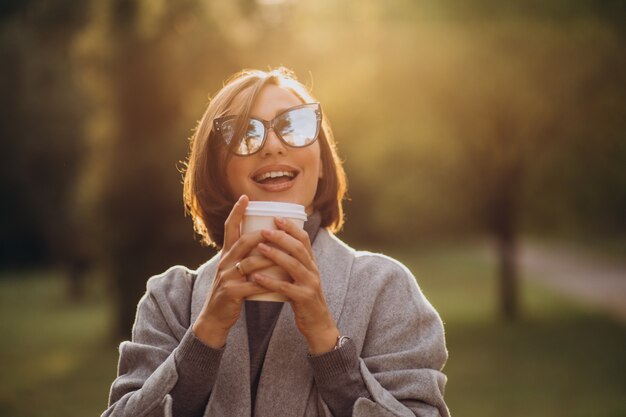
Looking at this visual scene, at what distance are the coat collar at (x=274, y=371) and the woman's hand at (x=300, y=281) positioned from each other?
0.26 m

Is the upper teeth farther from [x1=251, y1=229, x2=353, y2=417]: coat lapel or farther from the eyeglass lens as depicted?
[x1=251, y1=229, x2=353, y2=417]: coat lapel

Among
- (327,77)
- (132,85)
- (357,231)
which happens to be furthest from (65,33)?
(357,231)

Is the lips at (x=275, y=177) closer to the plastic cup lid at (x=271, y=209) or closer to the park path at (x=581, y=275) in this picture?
the plastic cup lid at (x=271, y=209)

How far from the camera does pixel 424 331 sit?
2.68 meters

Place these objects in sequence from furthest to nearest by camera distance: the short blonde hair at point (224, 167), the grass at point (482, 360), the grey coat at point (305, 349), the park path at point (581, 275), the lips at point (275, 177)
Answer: the park path at point (581, 275) → the grass at point (482, 360) → the short blonde hair at point (224, 167) → the lips at point (275, 177) → the grey coat at point (305, 349)

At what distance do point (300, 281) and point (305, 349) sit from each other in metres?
0.41

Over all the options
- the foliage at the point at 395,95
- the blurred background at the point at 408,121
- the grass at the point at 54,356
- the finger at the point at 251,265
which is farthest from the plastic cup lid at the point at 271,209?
the foliage at the point at 395,95

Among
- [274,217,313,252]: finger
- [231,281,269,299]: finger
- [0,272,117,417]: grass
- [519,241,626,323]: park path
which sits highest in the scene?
[274,217,313,252]: finger

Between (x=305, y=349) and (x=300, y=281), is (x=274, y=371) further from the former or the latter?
(x=300, y=281)

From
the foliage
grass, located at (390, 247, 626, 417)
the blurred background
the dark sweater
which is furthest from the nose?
the foliage

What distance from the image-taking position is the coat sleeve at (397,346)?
2.48m

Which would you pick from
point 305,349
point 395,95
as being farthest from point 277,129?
point 395,95

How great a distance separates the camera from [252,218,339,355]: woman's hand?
7.36ft

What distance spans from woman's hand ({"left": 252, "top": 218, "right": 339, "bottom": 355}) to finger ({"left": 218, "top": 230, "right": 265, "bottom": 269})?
0.02 metres
